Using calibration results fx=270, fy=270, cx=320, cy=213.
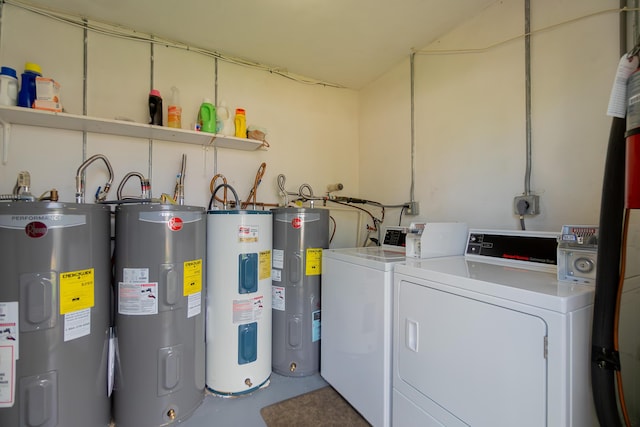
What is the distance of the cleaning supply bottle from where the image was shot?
1977 millimetres

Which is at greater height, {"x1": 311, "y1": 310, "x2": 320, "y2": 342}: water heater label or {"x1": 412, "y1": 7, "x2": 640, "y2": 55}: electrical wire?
{"x1": 412, "y1": 7, "x2": 640, "y2": 55}: electrical wire

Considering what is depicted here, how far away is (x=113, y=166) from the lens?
1.79 m

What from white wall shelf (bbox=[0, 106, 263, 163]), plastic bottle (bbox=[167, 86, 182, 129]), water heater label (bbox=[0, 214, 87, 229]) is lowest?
water heater label (bbox=[0, 214, 87, 229])

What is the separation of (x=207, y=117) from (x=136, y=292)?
122 cm

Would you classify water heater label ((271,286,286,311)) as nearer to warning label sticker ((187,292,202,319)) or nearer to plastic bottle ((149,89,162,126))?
warning label sticker ((187,292,202,319))

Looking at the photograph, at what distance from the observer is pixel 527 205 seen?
1417 millimetres

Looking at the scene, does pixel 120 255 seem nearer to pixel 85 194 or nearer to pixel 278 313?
pixel 85 194

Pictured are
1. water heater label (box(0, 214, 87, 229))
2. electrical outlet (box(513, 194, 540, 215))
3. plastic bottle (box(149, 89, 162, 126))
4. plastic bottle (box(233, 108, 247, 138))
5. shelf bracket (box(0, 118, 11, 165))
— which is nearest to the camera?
water heater label (box(0, 214, 87, 229))

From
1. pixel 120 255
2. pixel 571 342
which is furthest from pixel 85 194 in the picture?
pixel 571 342

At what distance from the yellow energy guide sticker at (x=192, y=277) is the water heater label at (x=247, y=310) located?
248 millimetres

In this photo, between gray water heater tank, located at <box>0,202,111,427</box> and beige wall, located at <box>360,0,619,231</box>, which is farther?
beige wall, located at <box>360,0,619,231</box>

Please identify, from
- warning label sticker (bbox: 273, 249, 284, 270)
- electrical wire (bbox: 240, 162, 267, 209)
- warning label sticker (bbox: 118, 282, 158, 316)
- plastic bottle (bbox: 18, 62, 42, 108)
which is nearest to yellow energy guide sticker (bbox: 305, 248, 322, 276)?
warning label sticker (bbox: 273, 249, 284, 270)

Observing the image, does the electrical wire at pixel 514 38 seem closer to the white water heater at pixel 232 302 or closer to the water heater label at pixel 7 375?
the white water heater at pixel 232 302

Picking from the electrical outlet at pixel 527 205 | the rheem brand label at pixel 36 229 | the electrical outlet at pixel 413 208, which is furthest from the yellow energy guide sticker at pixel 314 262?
the rheem brand label at pixel 36 229
